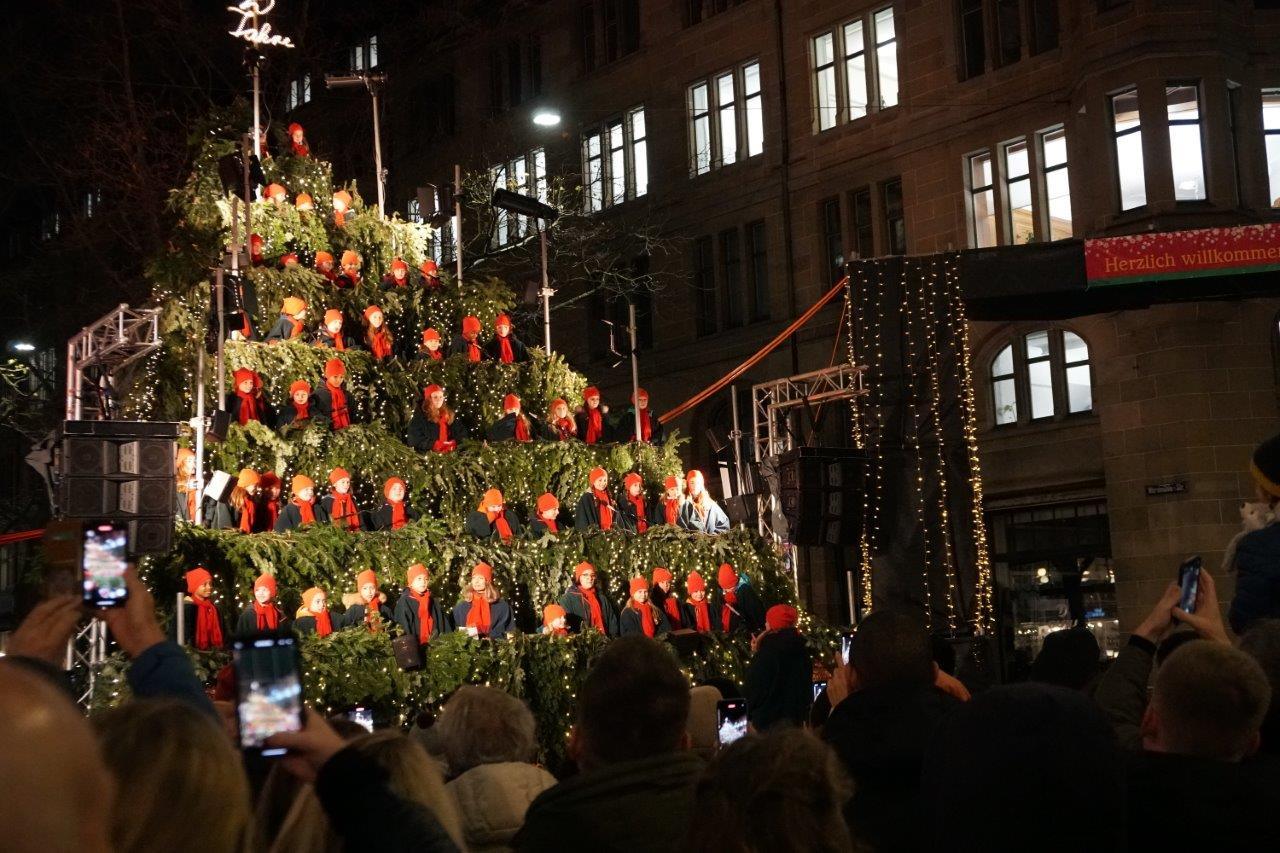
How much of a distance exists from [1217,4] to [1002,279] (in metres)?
12.8

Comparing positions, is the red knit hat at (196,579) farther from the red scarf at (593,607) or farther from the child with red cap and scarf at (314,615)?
the red scarf at (593,607)

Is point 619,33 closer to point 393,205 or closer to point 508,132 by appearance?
point 508,132

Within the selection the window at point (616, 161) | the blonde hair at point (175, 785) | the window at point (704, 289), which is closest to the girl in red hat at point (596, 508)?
the window at point (704, 289)

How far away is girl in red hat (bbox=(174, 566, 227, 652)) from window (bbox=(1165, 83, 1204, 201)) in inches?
624

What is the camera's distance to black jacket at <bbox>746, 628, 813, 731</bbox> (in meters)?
8.80

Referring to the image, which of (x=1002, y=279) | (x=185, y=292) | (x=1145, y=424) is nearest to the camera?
(x=1002, y=279)

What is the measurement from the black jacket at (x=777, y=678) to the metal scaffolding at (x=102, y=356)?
30.4 feet

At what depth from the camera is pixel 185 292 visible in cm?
1812

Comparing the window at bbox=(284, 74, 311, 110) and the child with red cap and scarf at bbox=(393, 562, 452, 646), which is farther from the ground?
the window at bbox=(284, 74, 311, 110)

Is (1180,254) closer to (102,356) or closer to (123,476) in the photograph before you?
(123,476)

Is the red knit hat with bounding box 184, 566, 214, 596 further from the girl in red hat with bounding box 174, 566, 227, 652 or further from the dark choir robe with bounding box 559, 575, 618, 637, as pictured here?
the dark choir robe with bounding box 559, 575, 618, 637

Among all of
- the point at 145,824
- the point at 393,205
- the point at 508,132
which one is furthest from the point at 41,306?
the point at 145,824

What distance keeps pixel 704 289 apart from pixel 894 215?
4.90 meters

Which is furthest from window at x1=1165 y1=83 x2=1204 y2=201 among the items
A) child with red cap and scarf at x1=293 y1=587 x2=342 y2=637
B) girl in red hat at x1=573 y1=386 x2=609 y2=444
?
child with red cap and scarf at x1=293 y1=587 x2=342 y2=637
